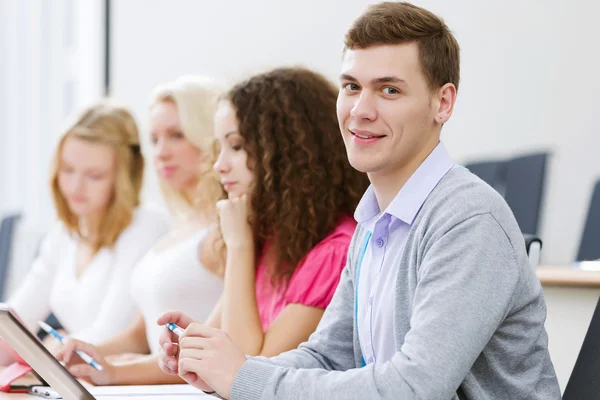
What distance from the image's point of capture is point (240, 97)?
6.15 feet

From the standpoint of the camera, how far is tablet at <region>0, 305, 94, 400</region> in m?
1.11

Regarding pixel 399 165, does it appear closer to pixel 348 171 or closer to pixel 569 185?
pixel 348 171

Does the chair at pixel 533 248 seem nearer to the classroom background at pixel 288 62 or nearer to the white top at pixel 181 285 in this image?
the white top at pixel 181 285

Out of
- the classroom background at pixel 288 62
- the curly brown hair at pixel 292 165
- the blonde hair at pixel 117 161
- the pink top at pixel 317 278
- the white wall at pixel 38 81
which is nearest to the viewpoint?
the pink top at pixel 317 278

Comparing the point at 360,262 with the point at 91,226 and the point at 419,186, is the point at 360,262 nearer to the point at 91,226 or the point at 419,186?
the point at 419,186

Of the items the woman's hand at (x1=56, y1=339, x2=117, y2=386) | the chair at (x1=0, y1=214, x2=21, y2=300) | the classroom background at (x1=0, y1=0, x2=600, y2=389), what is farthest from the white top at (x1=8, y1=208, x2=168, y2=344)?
the woman's hand at (x1=56, y1=339, x2=117, y2=386)

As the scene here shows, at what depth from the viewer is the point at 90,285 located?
2.68 m

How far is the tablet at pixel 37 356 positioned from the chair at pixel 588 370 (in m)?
0.64

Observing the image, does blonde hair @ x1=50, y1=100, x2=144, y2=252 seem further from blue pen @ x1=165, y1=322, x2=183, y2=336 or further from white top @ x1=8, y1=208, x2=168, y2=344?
blue pen @ x1=165, y1=322, x2=183, y2=336

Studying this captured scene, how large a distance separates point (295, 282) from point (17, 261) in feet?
12.3

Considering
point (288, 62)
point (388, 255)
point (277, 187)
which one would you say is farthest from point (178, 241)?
point (388, 255)

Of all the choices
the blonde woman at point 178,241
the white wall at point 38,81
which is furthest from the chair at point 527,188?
the white wall at point 38,81

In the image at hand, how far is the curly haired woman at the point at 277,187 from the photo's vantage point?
5.91 ft

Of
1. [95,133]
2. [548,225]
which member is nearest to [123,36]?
[95,133]
